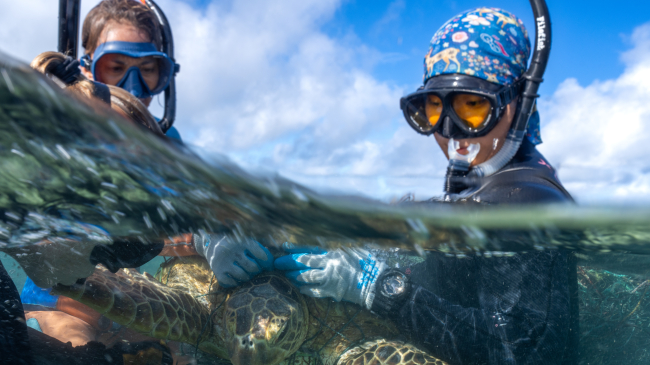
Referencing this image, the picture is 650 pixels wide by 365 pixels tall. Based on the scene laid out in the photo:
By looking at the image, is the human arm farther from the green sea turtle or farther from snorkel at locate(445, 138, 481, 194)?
snorkel at locate(445, 138, 481, 194)

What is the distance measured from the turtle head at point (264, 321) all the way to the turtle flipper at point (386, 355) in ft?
1.47

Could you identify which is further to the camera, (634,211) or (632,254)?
(632,254)

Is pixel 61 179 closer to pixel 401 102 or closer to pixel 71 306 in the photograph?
pixel 71 306

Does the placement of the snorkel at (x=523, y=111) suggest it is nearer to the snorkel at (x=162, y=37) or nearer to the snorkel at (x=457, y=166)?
the snorkel at (x=457, y=166)

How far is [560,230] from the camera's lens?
2158mm

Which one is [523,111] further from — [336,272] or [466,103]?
[336,272]

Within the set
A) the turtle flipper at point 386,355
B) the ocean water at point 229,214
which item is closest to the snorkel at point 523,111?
the ocean water at point 229,214

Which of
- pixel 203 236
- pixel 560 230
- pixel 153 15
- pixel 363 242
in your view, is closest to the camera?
pixel 560 230

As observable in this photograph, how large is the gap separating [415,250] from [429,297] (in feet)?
1.22

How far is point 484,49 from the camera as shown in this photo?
273cm

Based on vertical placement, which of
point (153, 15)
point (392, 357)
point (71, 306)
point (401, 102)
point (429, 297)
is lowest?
point (392, 357)

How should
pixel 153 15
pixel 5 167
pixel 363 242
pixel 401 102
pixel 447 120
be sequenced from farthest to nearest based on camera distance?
pixel 153 15
pixel 401 102
pixel 447 120
pixel 363 242
pixel 5 167

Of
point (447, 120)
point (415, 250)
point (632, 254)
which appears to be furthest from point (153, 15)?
point (632, 254)

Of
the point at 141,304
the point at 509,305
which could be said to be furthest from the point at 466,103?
the point at 141,304
